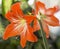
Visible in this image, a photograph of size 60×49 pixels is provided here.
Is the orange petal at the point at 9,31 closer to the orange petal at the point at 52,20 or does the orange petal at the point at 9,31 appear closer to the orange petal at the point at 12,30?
the orange petal at the point at 12,30

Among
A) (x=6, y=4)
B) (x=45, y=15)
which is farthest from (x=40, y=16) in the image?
(x=6, y=4)

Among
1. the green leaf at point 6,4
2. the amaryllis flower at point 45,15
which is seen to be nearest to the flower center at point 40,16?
the amaryllis flower at point 45,15

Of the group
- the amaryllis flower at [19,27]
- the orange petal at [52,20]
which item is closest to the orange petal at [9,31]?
Result: the amaryllis flower at [19,27]

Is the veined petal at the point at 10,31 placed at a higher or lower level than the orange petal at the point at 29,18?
lower

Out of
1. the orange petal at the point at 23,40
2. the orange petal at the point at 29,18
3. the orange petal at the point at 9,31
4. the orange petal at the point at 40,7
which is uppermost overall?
the orange petal at the point at 40,7

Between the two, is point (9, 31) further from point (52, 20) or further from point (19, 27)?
point (52, 20)

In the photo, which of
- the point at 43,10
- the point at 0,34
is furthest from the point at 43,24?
the point at 0,34

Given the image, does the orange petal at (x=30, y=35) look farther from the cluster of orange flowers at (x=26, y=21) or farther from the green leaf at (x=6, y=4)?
the green leaf at (x=6, y=4)

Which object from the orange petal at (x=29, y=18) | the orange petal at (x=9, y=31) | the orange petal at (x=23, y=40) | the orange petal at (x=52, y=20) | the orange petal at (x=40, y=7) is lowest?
the orange petal at (x=23, y=40)
